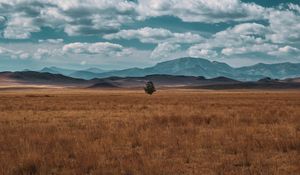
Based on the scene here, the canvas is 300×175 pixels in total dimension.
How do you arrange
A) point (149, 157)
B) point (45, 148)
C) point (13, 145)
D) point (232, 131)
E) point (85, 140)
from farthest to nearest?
1. point (232, 131)
2. point (85, 140)
3. point (13, 145)
4. point (45, 148)
5. point (149, 157)

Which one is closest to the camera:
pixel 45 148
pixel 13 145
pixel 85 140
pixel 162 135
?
pixel 45 148

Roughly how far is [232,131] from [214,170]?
306 inches

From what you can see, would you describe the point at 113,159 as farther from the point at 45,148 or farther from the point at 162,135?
the point at 162,135

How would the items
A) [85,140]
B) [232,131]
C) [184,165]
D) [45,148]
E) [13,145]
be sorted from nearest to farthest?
[184,165], [45,148], [13,145], [85,140], [232,131]

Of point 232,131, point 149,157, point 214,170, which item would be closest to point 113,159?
point 149,157

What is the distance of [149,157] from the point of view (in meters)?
11.9

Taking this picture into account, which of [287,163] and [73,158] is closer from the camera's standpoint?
[287,163]

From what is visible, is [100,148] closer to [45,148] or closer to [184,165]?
[45,148]

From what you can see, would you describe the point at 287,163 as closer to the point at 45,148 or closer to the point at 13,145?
the point at 45,148

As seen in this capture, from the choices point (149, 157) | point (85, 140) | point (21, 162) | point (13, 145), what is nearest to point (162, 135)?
point (85, 140)

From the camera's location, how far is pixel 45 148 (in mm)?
12977

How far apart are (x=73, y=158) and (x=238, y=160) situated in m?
4.72

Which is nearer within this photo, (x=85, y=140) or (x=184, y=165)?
(x=184, y=165)

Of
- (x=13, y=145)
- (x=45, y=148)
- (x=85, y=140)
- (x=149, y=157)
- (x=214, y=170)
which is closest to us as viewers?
(x=214, y=170)
